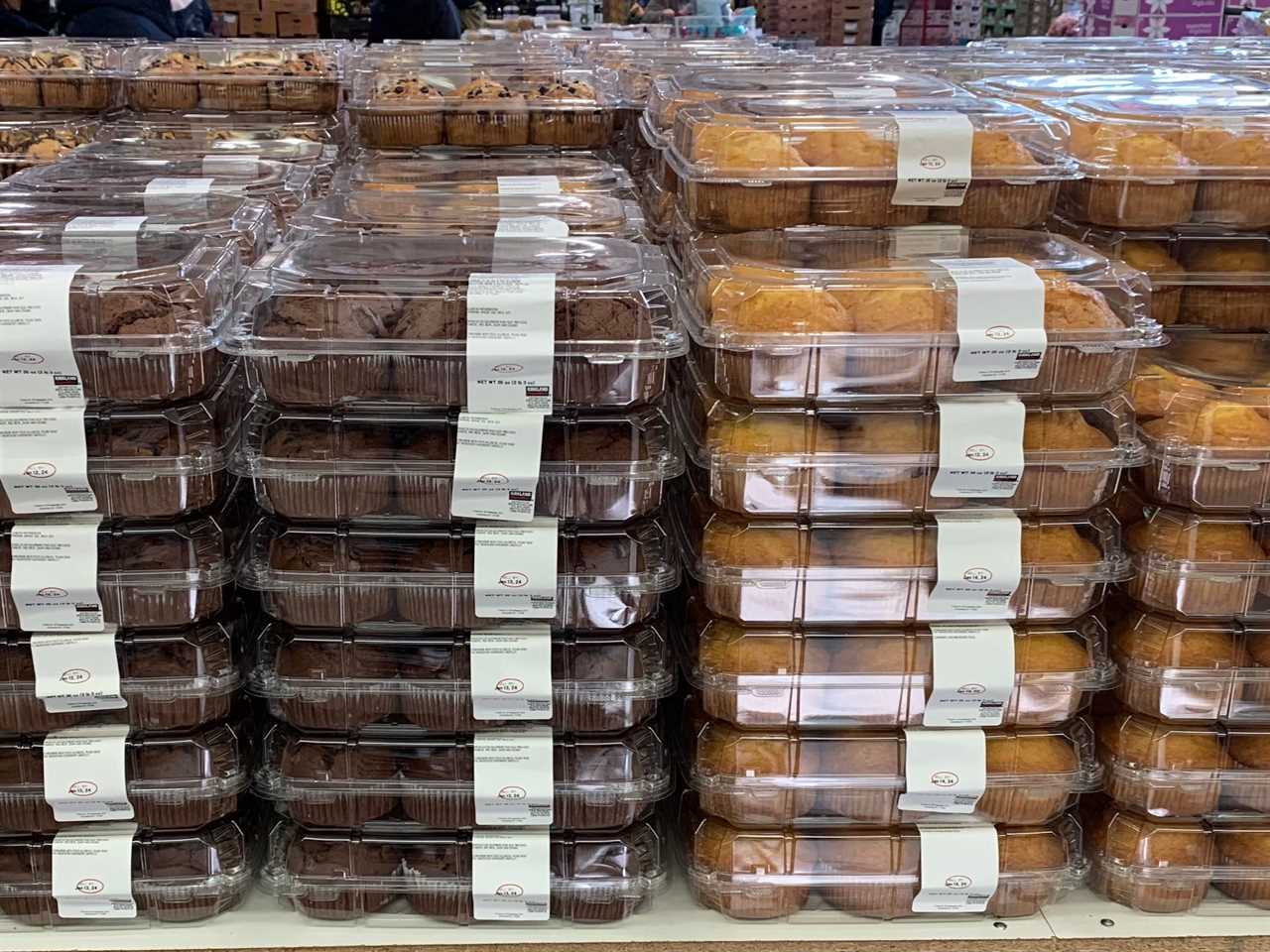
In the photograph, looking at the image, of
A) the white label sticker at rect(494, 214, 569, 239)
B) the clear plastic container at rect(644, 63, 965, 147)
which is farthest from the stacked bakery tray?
the clear plastic container at rect(644, 63, 965, 147)

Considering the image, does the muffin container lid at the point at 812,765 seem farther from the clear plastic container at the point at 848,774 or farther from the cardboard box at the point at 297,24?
the cardboard box at the point at 297,24

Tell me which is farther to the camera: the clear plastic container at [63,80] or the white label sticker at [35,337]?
the clear plastic container at [63,80]

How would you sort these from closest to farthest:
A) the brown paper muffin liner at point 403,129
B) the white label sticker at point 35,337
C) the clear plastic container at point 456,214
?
1. the white label sticker at point 35,337
2. the clear plastic container at point 456,214
3. the brown paper muffin liner at point 403,129

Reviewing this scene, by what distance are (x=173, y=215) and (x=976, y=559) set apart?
1188 mm

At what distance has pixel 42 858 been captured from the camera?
155cm

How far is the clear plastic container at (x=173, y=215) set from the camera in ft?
Answer: 5.27

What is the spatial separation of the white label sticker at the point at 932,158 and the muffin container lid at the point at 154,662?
3.48 ft

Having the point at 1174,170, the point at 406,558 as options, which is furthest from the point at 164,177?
the point at 1174,170

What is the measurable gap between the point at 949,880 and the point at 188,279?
1.22 m

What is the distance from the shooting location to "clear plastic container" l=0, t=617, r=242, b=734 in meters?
1.48

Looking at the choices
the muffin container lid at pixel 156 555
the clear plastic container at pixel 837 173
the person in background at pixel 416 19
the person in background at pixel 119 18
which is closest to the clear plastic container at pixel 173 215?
the muffin container lid at pixel 156 555

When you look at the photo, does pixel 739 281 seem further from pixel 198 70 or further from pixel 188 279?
pixel 198 70

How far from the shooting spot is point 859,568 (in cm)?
147

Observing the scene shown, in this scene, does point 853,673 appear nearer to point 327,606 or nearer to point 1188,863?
point 1188,863
